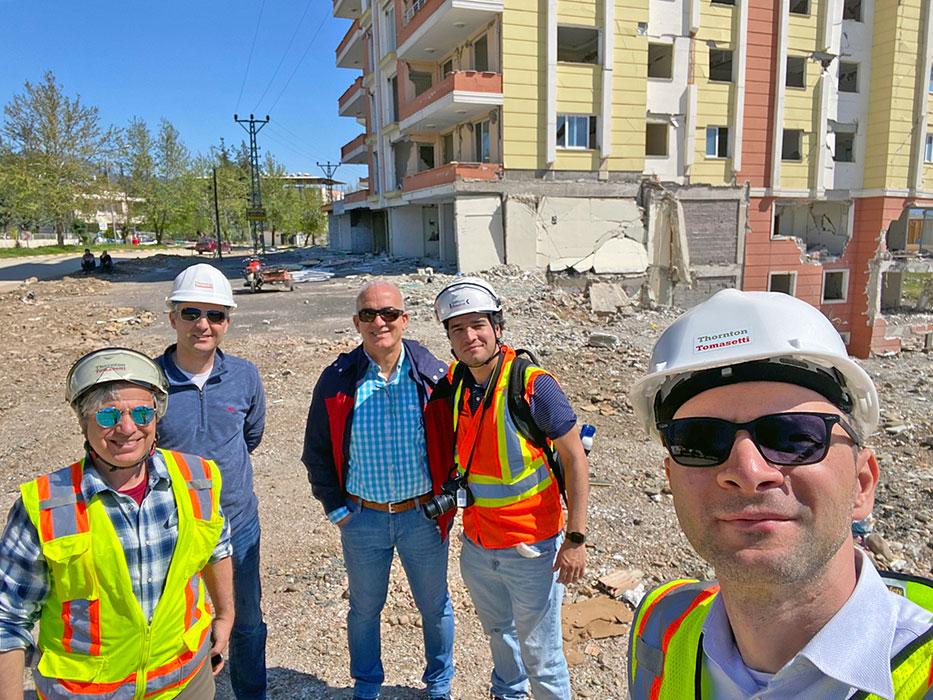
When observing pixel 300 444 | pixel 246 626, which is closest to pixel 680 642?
pixel 246 626

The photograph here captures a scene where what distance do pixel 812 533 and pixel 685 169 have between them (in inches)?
967

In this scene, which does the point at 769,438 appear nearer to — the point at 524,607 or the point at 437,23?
the point at 524,607

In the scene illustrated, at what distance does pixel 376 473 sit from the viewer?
9.25ft

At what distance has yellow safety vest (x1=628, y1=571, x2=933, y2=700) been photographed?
3.03ft

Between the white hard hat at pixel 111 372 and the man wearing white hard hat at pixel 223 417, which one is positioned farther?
the man wearing white hard hat at pixel 223 417

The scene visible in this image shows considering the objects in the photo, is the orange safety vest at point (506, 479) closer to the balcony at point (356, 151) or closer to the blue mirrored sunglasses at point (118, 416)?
the blue mirrored sunglasses at point (118, 416)

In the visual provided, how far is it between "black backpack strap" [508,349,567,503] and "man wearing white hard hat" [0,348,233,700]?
1.28m

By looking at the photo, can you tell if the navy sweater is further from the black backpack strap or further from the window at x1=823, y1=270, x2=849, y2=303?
the window at x1=823, y1=270, x2=849, y2=303

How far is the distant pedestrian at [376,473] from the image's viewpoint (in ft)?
9.33

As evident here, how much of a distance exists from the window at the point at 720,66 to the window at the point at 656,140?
3.75 m

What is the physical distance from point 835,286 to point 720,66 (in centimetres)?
1153

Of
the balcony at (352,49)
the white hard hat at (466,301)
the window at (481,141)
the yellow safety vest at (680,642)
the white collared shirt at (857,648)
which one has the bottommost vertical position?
the yellow safety vest at (680,642)

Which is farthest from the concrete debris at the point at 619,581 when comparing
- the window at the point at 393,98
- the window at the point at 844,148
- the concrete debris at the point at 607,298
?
the window at the point at 844,148

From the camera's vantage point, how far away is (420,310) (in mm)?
13883
